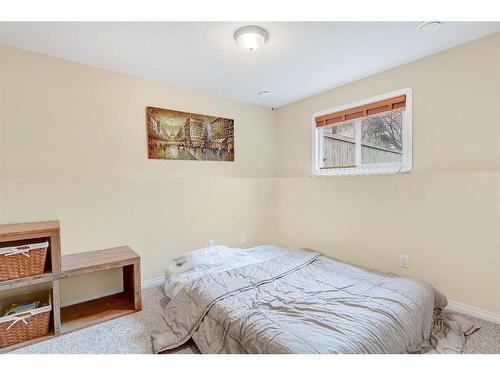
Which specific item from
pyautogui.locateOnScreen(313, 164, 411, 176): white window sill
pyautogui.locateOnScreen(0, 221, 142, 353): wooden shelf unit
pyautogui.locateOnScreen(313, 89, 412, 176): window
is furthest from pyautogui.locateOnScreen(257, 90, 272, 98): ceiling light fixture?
pyautogui.locateOnScreen(0, 221, 142, 353): wooden shelf unit

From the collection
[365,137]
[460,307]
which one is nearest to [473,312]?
[460,307]

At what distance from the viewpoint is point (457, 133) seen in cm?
209

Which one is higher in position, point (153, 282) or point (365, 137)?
point (365, 137)

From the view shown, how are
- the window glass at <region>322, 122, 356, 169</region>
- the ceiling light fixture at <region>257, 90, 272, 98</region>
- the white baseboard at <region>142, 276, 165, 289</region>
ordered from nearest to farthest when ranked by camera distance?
the white baseboard at <region>142, 276, 165, 289</region>
the window glass at <region>322, 122, 356, 169</region>
the ceiling light fixture at <region>257, 90, 272, 98</region>

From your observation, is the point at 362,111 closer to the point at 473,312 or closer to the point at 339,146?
the point at 339,146

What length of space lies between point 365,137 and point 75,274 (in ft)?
10.2

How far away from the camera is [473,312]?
1.98 m

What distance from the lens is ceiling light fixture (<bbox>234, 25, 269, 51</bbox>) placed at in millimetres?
1770

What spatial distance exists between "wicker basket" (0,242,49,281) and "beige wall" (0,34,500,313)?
463 mm

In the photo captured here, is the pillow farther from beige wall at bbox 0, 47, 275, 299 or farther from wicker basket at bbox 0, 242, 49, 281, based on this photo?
wicker basket at bbox 0, 242, 49, 281

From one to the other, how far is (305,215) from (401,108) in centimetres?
163

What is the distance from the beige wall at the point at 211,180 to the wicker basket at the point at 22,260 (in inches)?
18.2

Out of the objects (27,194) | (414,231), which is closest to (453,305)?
(414,231)
